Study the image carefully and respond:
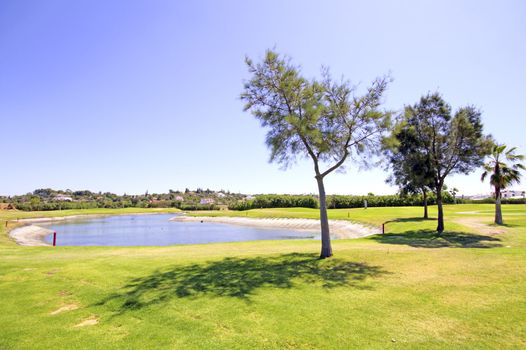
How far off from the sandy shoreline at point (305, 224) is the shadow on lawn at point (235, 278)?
87.7 feet

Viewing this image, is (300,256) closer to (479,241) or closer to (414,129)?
(479,241)

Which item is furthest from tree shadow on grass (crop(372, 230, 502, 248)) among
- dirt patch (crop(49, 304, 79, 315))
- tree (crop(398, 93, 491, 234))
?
dirt patch (crop(49, 304, 79, 315))

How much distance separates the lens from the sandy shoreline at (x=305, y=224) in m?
43.6

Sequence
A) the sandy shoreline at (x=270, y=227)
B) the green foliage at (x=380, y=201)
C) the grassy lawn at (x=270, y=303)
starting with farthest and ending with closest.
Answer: the green foliage at (x=380, y=201) → the sandy shoreline at (x=270, y=227) → the grassy lawn at (x=270, y=303)

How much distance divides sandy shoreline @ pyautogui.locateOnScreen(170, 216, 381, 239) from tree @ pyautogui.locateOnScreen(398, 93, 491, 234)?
1286 cm

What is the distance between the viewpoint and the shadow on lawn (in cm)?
1077

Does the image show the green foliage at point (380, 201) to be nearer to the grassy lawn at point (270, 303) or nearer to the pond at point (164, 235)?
→ the pond at point (164, 235)

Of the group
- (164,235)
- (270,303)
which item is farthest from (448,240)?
(164,235)

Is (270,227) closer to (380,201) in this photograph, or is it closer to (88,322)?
(380,201)

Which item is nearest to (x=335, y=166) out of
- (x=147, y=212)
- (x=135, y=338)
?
(x=135, y=338)

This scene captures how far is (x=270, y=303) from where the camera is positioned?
9758 mm

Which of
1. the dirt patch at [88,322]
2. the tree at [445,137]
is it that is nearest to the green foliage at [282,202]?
the tree at [445,137]

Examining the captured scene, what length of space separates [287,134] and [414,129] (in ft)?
57.3

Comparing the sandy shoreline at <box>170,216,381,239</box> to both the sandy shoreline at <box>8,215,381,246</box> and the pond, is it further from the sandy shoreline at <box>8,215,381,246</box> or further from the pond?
the pond
